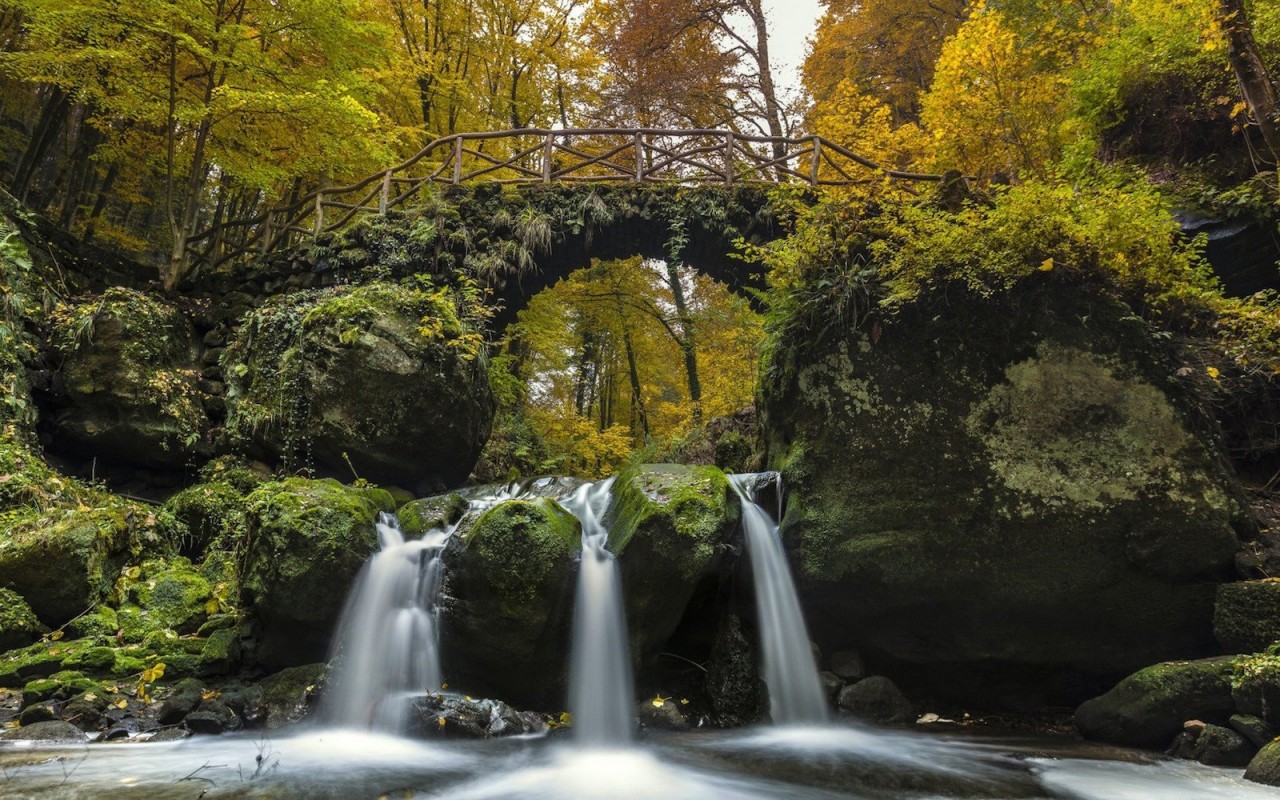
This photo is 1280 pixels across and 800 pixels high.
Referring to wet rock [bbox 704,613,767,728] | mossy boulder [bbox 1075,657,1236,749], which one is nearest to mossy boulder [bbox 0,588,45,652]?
wet rock [bbox 704,613,767,728]

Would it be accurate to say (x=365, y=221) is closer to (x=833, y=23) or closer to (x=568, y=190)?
(x=568, y=190)

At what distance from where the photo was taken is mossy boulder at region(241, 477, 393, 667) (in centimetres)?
582

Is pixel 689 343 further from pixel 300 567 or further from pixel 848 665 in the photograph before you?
pixel 300 567

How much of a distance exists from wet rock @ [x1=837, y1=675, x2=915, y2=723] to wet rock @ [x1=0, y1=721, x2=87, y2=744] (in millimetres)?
5966

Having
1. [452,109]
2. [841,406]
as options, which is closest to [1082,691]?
[841,406]

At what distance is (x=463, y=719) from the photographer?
5.32 metres

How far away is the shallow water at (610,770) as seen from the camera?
3.91 meters

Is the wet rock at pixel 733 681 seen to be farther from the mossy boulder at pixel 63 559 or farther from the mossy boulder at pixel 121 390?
the mossy boulder at pixel 121 390

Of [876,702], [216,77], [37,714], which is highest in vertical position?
[216,77]

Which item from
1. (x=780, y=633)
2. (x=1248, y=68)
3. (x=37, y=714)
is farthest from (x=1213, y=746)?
(x=37, y=714)

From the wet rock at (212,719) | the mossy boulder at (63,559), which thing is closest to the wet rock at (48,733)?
the wet rock at (212,719)

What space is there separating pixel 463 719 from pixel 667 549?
7.01 feet

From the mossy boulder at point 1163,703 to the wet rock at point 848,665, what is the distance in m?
1.80

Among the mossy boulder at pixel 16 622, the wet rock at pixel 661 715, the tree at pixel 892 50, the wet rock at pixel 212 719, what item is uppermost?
the tree at pixel 892 50
